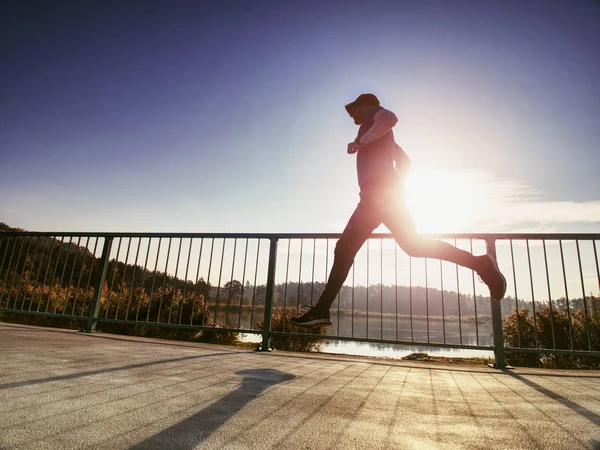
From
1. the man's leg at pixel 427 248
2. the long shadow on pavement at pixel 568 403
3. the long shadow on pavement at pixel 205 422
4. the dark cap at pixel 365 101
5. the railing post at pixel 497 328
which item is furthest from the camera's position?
the railing post at pixel 497 328

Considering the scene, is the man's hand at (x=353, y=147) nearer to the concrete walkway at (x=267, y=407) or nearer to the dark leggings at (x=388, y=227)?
the dark leggings at (x=388, y=227)

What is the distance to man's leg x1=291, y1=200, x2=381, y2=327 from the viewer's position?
2234 millimetres

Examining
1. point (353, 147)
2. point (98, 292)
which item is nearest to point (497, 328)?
point (353, 147)

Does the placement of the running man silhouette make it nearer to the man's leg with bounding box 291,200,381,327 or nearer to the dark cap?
the man's leg with bounding box 291,200,381,327

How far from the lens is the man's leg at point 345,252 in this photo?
2234 mm

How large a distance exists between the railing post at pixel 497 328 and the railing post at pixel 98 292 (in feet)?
15.7

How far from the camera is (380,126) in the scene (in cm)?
223

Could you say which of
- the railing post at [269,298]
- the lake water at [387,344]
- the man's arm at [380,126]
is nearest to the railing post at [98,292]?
the lake water at [387,344]

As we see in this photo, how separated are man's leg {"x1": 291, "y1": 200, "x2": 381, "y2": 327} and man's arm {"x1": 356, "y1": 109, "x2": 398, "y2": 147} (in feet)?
1.42

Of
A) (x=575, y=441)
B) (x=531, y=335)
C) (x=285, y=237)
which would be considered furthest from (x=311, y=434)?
(x=531, y=335)

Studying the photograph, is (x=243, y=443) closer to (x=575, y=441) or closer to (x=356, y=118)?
(x=575, y=441)

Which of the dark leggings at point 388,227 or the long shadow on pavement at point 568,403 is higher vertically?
the dark leggings at point 388,227

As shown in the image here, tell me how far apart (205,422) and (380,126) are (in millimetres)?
1967

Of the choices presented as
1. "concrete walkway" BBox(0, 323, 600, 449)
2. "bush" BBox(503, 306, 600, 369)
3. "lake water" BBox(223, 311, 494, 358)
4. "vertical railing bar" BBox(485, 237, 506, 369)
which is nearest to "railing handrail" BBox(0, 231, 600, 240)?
"vertical railing bar" BBox(485, 237, 506, 369)
